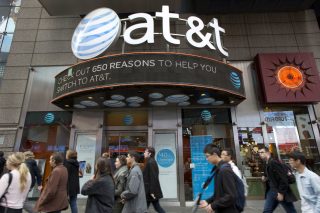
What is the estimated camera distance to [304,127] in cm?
991

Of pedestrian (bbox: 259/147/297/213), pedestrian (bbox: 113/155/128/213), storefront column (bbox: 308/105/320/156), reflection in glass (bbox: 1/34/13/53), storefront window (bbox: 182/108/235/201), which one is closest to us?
pedestrian (bbox: 113/155/128/213)

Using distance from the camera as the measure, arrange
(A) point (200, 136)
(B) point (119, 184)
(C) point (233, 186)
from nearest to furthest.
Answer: (C) point (233, 186) < (B) point (119, 184) < (A) point (200, 136)

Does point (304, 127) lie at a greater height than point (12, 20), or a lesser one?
lesser

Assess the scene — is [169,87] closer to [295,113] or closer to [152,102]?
[152,102]

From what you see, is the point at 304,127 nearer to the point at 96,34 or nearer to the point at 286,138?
the point at 286,138

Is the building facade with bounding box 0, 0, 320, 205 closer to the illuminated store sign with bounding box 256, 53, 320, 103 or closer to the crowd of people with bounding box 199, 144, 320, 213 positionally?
the illuminated store sign with bounding box 256, 53, 320, 103

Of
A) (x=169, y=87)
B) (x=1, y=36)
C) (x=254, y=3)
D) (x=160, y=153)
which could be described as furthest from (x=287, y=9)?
(x=1, y=36)

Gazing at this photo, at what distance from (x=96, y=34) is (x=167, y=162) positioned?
5666 mm

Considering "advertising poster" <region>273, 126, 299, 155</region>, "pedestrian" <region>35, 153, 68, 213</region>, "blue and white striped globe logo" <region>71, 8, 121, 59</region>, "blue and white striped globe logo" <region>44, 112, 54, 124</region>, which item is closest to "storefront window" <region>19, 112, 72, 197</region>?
"blue and white striped globe logo" <region>44, 112, 54, 124</region>

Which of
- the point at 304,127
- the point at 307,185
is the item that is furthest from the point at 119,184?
the point at 304,127

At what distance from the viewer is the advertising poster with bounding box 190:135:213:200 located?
359 inches

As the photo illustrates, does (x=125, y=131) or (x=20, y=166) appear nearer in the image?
(x=20, y=166)

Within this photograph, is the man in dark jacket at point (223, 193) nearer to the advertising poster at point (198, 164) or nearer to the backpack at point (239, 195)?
the backpack at point (239, 195)

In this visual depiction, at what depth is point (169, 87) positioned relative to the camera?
25.3 feet
